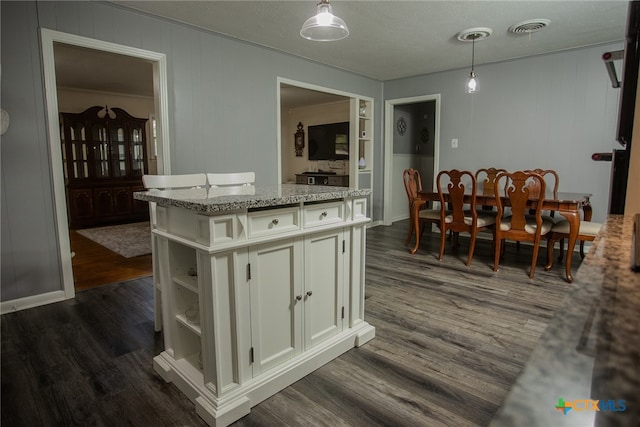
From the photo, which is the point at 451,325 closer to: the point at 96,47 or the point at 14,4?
the point at 96,47

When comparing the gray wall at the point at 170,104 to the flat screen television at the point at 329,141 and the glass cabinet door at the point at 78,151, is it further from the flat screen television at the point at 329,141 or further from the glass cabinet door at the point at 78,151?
the glass cabinet door at the point at 78,151

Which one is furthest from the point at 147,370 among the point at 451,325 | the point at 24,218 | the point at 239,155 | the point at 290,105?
the point at 290,105

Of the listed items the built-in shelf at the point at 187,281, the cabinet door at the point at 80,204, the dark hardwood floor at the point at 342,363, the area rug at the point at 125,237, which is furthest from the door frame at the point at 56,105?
the cabinet door at the point at 80,204

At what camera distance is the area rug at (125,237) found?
4.41 meters

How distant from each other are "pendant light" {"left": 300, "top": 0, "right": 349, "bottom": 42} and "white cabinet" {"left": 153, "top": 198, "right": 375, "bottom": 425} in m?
1.00

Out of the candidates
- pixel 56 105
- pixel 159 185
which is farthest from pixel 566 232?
pixel 56 105

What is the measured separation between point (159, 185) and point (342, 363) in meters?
1.46

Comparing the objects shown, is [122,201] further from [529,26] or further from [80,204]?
[529,26]

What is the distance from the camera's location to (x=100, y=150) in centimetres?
614

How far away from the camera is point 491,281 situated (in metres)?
3.25

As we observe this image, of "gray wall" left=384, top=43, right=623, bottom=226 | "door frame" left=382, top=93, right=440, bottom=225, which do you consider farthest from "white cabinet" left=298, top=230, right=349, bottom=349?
"door frame" left=382, top=93, right=440, bottom=225

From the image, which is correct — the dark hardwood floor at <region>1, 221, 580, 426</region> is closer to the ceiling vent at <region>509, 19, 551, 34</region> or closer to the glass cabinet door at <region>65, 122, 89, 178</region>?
the ceiling vent at <region>509, 19, 551, 34</region>

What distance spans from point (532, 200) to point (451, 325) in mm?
1628

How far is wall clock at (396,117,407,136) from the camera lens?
6.22 meters
